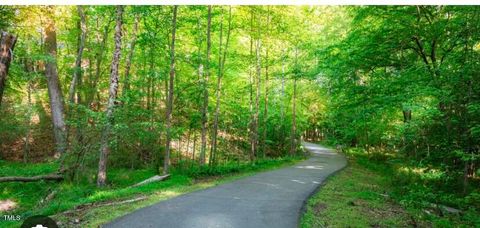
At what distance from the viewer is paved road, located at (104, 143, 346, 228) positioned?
4.42 meters

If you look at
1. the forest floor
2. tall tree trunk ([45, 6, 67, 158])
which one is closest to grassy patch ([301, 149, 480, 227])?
the forest floor

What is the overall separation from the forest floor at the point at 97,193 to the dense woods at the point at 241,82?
55 cm

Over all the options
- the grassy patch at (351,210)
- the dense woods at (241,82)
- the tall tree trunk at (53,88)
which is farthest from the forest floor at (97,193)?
the grassy patch at (351,210)

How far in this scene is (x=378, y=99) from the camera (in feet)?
25.7

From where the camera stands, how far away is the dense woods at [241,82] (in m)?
6.53

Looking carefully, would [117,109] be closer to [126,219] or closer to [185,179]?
[185,179]

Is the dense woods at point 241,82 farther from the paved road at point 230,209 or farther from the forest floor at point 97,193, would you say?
the paved road at point 230,209

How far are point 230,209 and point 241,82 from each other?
40.9 ft

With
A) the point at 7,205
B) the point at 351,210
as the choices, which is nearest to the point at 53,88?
the point at 7,205

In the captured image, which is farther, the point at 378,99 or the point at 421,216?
the point at 378,99

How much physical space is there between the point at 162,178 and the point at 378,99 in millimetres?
5892

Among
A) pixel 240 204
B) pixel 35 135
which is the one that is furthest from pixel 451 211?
pixel 35 135

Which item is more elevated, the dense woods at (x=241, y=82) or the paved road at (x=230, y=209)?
the dense woods at (x=241, y=82)

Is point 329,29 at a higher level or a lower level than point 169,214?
higher
